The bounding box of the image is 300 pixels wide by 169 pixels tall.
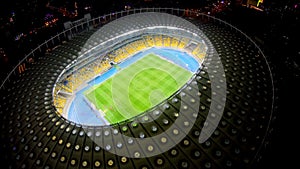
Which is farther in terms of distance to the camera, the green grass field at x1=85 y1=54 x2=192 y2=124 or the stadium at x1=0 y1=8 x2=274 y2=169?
the green grass field at x1=85 y1=54 x2=192 y2=124

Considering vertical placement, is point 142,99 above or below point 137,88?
below

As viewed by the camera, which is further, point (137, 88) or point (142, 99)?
point (137, 88)

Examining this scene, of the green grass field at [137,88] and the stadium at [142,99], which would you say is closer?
the stadium at [142,99]

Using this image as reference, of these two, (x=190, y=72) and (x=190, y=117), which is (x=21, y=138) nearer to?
(x=190, y=117)

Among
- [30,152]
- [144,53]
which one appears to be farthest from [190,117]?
[144,53]
